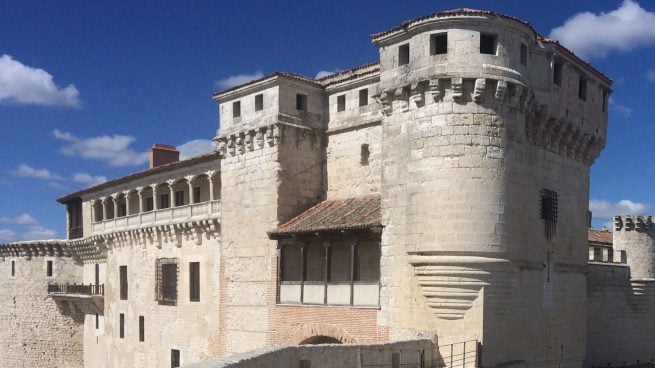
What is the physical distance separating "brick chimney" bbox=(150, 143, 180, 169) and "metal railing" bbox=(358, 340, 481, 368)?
2405 centimetres

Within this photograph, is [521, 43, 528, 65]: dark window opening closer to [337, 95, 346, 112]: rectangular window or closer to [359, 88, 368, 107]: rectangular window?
[359, 88, 368, 107]: rectangular window

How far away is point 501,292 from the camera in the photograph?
19.5 meters

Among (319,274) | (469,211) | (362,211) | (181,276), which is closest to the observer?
(469,211)

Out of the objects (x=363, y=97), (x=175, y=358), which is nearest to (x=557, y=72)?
(x=363, y=97)

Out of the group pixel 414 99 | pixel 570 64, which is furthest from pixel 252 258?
pixel 570 64

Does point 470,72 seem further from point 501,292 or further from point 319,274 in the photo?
point 319,274

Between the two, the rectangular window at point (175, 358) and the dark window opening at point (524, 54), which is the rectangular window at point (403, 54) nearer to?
the dark window opening at point (524, 54)

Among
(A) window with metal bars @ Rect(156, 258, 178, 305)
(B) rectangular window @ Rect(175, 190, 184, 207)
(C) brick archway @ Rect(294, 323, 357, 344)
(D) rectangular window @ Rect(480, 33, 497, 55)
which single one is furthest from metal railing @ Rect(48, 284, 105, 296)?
(D) rectangular window @ Rect(480, 33, 497, 55)

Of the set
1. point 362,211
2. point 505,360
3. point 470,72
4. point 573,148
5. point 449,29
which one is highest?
point 449,29

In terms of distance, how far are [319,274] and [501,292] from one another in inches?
312

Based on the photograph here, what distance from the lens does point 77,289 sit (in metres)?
42.5

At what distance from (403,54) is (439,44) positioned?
120 centimetres

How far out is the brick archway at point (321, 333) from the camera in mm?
22750

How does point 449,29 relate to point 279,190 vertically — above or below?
above
